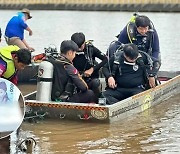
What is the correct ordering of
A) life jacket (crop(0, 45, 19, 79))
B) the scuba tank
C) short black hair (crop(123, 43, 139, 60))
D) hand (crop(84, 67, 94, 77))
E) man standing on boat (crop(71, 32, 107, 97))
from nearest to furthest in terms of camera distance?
life jacket (crop(0, 45, 19, 79))
the scuba tank
short black hair (crop(123, 43, 139, 60))
man standing on boat (crop(71, 32, 107, 97))
hand (crop(84, 67, 94, 77))

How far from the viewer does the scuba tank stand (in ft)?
30.5

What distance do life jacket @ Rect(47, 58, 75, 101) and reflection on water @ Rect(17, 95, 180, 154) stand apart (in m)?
0.40

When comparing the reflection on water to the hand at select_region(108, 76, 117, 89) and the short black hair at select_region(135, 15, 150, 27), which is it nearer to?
the hand at select_region(108, 76, 117, 89)

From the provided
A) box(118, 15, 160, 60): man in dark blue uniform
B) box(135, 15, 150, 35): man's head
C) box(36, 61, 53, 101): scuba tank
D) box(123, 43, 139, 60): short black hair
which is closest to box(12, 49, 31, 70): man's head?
box(36, 61, 53, 101): scuba tank

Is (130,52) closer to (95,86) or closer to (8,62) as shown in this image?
(95,86)

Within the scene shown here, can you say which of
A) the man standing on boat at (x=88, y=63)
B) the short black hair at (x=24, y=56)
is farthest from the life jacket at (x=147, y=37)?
the short black hair at (x=24, y=56)

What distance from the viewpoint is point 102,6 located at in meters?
58.5

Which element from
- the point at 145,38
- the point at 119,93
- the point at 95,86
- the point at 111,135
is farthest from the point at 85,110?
the point at 145,38

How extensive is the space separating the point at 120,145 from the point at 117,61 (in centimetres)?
205

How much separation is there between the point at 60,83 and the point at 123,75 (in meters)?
1.16

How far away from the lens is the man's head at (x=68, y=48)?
9.06 metres

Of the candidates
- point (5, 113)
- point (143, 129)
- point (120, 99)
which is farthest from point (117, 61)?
point (5, 113)

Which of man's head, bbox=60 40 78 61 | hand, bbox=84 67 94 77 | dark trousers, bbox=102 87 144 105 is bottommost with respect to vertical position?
dark trousers, bbox=102 87 144 105

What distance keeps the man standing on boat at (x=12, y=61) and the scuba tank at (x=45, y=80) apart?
1.82m
